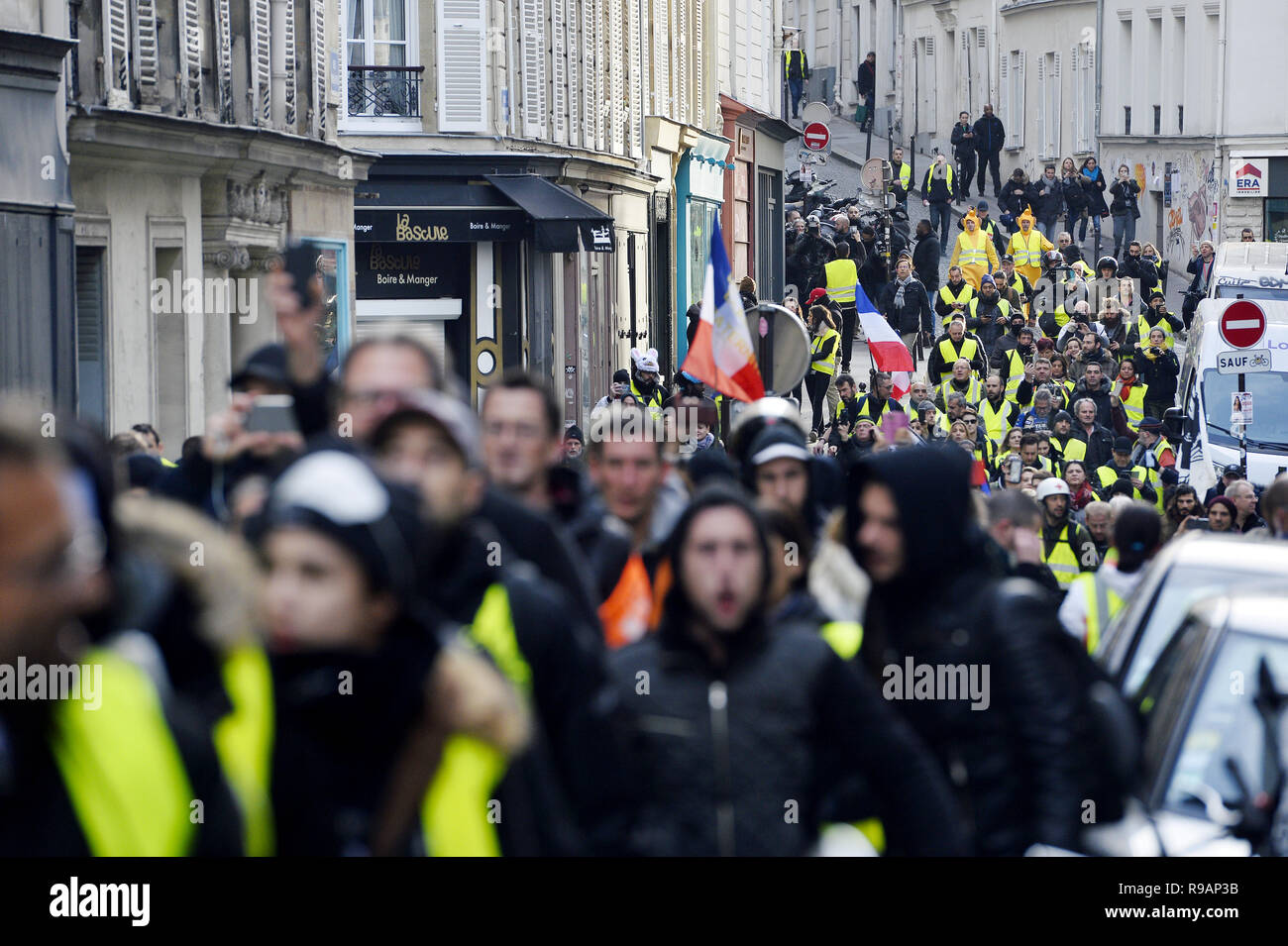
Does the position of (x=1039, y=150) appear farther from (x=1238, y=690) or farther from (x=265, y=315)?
(x=1238, y=690)

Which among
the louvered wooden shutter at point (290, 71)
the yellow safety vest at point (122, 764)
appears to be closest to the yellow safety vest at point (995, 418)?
the louvered wooden shutter at point (290, 71)

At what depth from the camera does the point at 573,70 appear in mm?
33812

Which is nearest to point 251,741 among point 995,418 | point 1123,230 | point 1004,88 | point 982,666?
point 982,666

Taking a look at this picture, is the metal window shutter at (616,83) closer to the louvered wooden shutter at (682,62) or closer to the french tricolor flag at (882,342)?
the louvered wooden shutter at (682,62)

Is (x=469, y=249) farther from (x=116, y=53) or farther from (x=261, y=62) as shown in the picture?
(x=116, y=53)

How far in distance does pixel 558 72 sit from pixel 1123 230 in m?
19.3

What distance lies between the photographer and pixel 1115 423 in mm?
24562

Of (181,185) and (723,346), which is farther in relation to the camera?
(181,185)

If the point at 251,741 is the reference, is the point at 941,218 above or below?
above

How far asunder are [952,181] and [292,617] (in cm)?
4447

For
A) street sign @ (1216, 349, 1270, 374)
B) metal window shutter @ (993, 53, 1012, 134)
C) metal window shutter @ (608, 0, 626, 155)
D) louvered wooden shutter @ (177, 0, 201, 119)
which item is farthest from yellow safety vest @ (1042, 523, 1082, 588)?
metal window shutter @ (993, 53, 1012, 134)

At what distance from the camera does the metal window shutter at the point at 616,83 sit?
36.6m

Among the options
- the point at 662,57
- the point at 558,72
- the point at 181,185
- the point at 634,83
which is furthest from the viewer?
the point at 662,57

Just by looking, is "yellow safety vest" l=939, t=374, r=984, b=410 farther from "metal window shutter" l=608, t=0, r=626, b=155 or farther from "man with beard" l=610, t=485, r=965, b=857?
"man with beard" l=610, t=485, r=965, b=857
